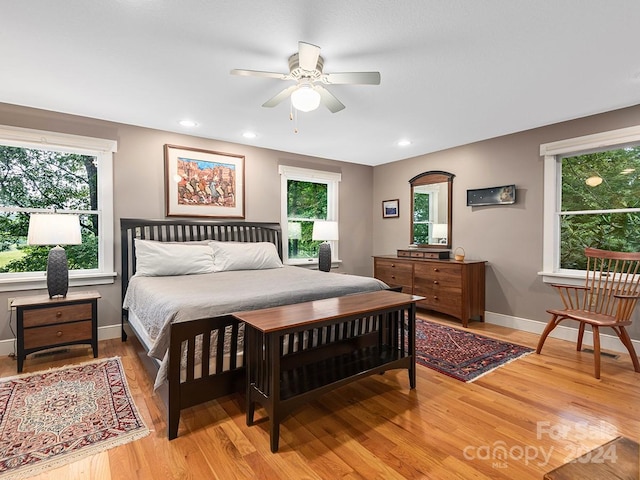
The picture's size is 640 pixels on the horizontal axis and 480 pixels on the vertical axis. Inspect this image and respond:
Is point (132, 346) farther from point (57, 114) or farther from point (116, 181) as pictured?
point (57, 114)

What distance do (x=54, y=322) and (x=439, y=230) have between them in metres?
4.70

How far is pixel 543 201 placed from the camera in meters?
3.87

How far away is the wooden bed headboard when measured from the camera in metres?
3.74

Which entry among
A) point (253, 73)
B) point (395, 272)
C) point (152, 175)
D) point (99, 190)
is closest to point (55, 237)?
point (99, 190)

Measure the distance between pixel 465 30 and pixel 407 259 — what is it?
3.27 meters

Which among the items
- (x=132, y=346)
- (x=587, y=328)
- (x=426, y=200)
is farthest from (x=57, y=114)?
(x=587, y=328)

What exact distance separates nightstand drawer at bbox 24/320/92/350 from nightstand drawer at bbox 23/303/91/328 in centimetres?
4

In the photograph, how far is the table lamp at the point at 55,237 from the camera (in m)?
2.96

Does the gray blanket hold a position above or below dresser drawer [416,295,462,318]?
above

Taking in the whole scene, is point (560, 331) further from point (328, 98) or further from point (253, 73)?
point (253, 73)

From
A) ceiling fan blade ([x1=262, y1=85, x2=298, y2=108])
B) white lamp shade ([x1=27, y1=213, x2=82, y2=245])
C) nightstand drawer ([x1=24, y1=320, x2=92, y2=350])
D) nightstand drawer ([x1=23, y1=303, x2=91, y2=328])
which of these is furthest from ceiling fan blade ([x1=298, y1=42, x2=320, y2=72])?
nightstand drawer ([x1=24, y1=320, x2=92, y2=350])

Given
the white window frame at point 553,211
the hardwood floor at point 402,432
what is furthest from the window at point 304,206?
A: the white window frame at point 553,211

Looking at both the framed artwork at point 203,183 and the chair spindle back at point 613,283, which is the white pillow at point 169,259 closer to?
the framed artwork at point 203,183

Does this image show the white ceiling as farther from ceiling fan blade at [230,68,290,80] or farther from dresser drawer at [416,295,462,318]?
dresser drawer at [416,295,462,318]
